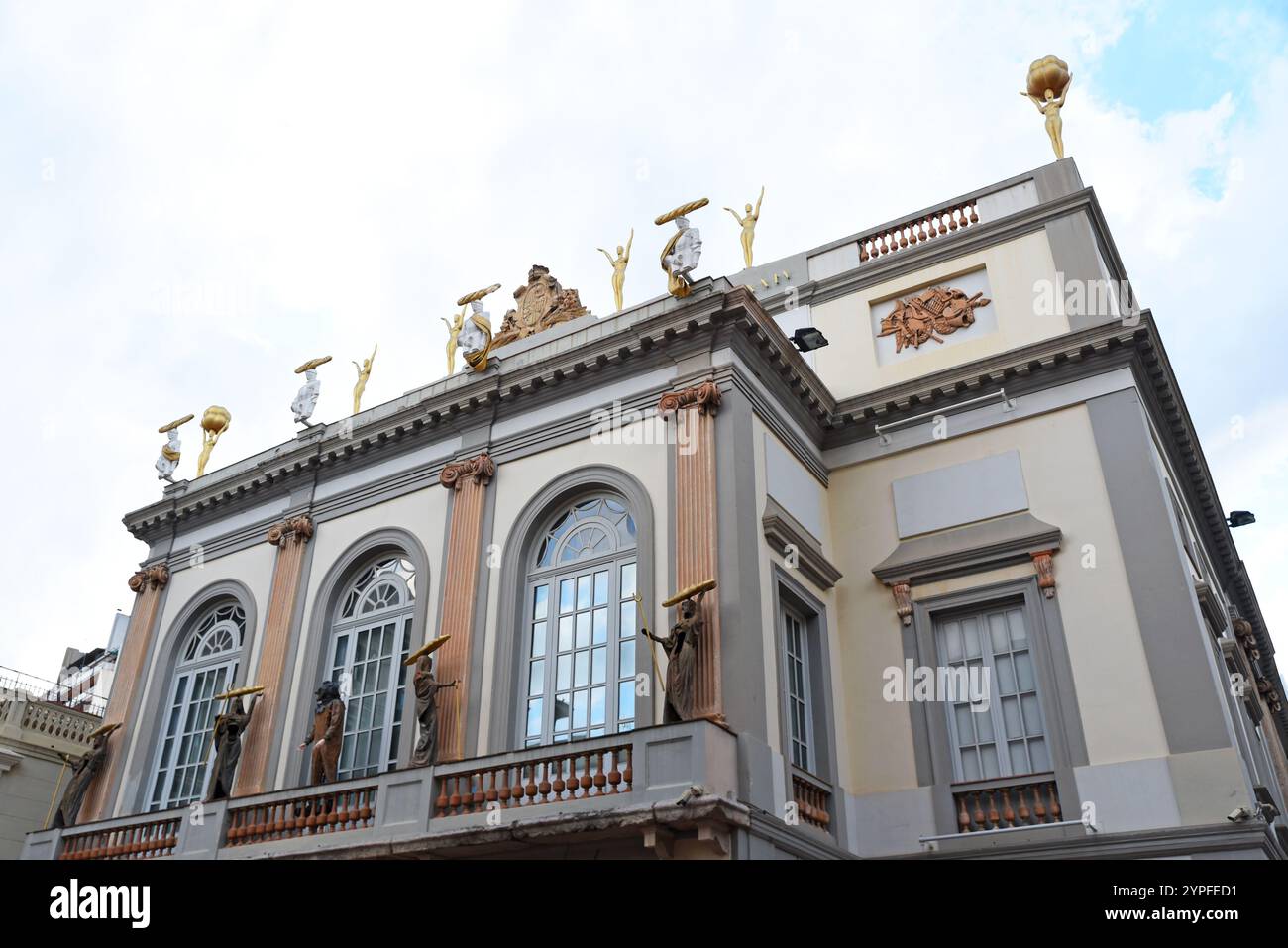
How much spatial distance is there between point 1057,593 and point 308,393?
1281cm

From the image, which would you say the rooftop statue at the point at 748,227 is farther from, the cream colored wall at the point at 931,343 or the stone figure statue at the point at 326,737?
the stone figure statue at the point at 326,737

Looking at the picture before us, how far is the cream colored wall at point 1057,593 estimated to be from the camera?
12.9 meters

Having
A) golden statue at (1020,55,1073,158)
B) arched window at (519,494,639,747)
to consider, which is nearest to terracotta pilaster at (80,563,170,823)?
arched window at (519,494,639,747)

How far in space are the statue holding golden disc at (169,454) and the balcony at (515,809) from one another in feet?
25.3

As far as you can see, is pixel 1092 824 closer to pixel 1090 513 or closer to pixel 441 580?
pixel 1090 513

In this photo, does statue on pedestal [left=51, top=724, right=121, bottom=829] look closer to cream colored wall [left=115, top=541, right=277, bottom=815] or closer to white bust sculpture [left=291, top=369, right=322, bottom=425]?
cream colored wall [left=115, top=541, right=277, bottom=815]

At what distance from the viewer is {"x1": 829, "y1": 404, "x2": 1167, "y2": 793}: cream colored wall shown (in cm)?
1291

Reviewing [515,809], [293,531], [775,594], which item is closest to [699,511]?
[775,594]

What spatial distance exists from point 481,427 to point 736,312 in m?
4.47

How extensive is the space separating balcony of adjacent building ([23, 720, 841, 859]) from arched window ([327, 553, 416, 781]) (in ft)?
4.45

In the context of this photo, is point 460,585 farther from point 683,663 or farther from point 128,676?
point 128,676

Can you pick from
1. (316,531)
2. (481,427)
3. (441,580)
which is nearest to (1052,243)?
→ (481,427)
